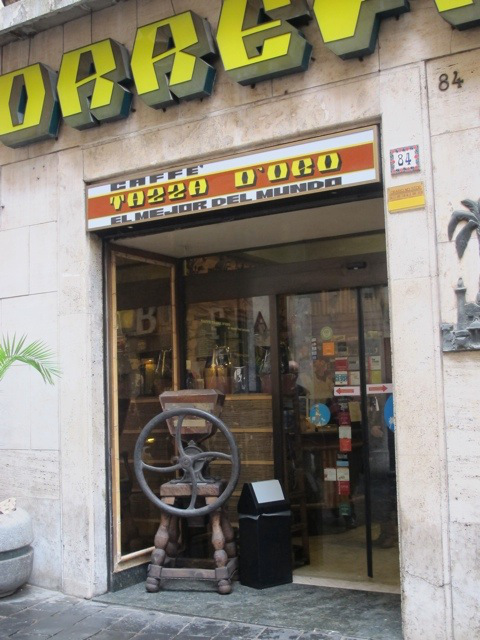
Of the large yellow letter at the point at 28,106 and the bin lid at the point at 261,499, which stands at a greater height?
the large yellow letter at the point at 28,106

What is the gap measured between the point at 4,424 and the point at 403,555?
12.2ft

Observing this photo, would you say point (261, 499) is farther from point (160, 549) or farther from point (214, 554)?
point (160, 549)

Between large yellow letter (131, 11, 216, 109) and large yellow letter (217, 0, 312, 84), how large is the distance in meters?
0.20

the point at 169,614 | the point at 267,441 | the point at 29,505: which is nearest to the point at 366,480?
the point at 267,441

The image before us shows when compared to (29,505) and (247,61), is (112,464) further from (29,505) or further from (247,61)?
(247,61)

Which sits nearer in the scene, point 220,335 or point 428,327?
point 428,327

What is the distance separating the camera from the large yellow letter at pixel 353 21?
4.87 m

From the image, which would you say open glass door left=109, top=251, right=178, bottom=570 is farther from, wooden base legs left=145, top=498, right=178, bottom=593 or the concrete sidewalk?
the concrete sidewalk

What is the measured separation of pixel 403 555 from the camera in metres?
4.80

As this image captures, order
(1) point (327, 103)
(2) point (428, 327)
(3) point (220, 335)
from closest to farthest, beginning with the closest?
(2) point (428, 327) → (1) point (327, 103) → (3) point (220, 335)

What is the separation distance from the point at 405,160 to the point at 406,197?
0.24 metres

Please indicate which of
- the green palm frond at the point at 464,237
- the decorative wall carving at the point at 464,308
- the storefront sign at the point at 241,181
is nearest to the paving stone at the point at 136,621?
the decorative wall carving at the point at 464,308

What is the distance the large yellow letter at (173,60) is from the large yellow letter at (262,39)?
20 cm

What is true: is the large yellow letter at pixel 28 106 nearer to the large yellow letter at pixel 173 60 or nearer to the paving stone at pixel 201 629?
the large yellow letter at pixel 173 60
